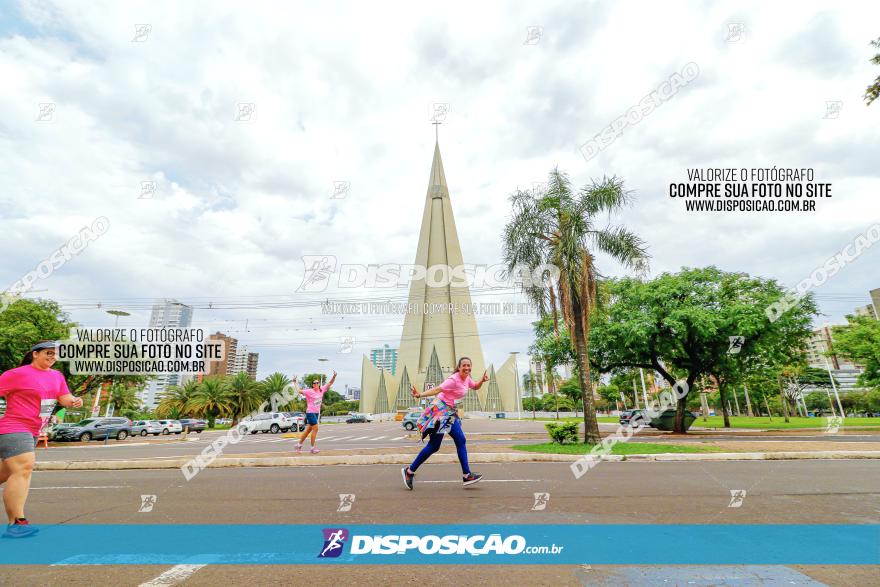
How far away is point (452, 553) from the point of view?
3.74 meters

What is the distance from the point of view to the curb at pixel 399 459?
9.70 metres

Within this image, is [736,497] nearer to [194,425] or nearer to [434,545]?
[434,545]

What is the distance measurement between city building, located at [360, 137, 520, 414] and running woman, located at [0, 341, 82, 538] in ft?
262

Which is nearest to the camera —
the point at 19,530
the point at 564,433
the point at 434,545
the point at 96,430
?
the point at 434,545

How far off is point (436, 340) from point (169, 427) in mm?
55105

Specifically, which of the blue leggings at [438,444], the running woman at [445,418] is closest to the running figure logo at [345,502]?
the running woman at [445,418]

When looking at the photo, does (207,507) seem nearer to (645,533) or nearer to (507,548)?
(507,548)

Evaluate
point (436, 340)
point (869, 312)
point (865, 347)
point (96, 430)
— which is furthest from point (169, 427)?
point (869, 312)

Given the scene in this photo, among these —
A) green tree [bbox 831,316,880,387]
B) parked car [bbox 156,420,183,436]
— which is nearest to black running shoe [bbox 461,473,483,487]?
green tree [bbox 831,316,880,387]

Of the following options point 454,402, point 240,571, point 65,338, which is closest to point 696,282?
point 454,402

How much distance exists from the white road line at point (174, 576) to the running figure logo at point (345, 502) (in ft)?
6.51

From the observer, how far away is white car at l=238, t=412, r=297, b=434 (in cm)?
3114

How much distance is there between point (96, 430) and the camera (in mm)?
27938

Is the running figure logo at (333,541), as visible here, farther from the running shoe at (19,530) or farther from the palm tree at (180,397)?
the palm tree at (180,397)
